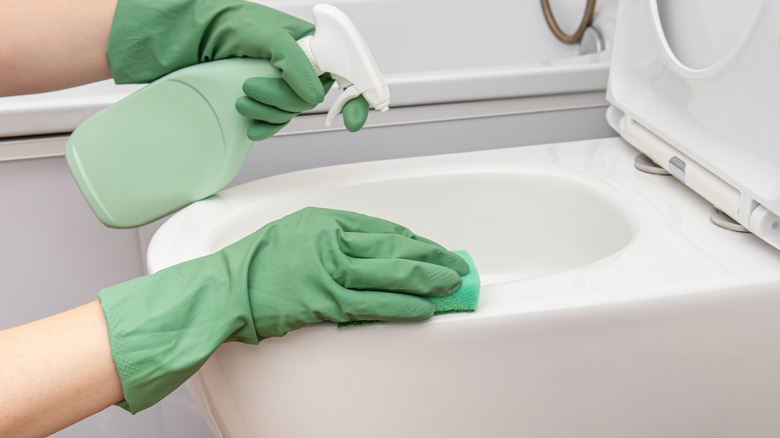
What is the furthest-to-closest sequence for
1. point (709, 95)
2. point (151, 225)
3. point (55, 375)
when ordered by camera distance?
point (151, 225), point (709, 95), point (55, 375)

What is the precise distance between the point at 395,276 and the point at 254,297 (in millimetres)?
102

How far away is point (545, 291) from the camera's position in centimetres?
63

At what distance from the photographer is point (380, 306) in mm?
592

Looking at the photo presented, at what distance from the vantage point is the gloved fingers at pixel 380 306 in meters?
0.59

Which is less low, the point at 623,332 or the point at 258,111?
the point at 258,111

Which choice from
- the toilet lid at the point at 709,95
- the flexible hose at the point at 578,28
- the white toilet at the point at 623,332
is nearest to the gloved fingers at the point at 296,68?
the white toilet at the point at 623,332

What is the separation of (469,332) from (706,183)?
291mm

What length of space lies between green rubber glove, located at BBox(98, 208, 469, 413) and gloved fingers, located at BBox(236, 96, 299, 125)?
21cm

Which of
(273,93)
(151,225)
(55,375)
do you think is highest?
(273,93)

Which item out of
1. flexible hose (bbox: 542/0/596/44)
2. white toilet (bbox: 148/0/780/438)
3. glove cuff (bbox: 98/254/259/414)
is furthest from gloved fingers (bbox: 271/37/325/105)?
flexible hose (bbox: 542/0/596/44)

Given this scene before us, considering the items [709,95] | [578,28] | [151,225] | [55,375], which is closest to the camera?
[55,375]

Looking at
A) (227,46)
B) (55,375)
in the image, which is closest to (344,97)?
(227,46)

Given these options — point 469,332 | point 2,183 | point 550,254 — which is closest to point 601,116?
point 550,254

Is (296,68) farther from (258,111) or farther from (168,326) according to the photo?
(168,326)
